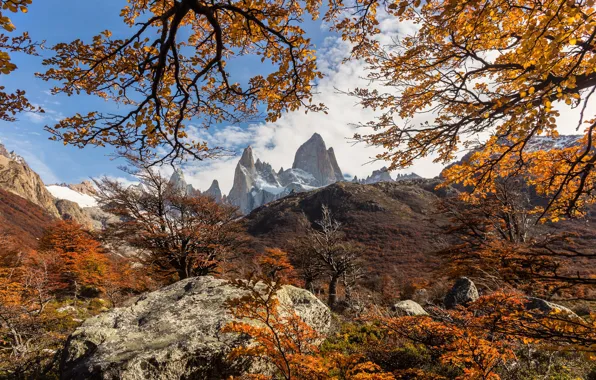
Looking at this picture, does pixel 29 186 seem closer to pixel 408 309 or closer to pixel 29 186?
pixel 29 186

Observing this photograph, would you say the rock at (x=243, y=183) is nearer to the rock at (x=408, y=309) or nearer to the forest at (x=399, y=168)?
the rock at (x=408, y=309)

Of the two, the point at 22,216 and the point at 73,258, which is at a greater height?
the point at 22,216

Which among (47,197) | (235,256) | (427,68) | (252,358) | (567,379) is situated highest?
(47,197)

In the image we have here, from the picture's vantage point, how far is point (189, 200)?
489 inches

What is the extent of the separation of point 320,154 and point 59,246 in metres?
177

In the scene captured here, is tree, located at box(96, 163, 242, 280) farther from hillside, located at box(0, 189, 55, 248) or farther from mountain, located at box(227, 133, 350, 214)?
mountain, located at box(227, 133, 350, 214)

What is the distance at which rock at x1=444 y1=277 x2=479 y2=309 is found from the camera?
10234mm

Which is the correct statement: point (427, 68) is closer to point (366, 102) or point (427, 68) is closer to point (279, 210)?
point (366, 102)

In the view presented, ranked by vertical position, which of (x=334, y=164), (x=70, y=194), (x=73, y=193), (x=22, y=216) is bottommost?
(x=22, y=216)

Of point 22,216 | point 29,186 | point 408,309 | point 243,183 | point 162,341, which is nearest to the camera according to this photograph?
point 162,341

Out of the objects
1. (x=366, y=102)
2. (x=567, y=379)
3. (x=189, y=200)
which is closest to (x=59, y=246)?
(x=189, y=200)

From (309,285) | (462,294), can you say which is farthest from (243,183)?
(462,294)

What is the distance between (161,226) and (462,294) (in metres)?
12.0

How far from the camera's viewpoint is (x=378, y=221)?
4672 cm
